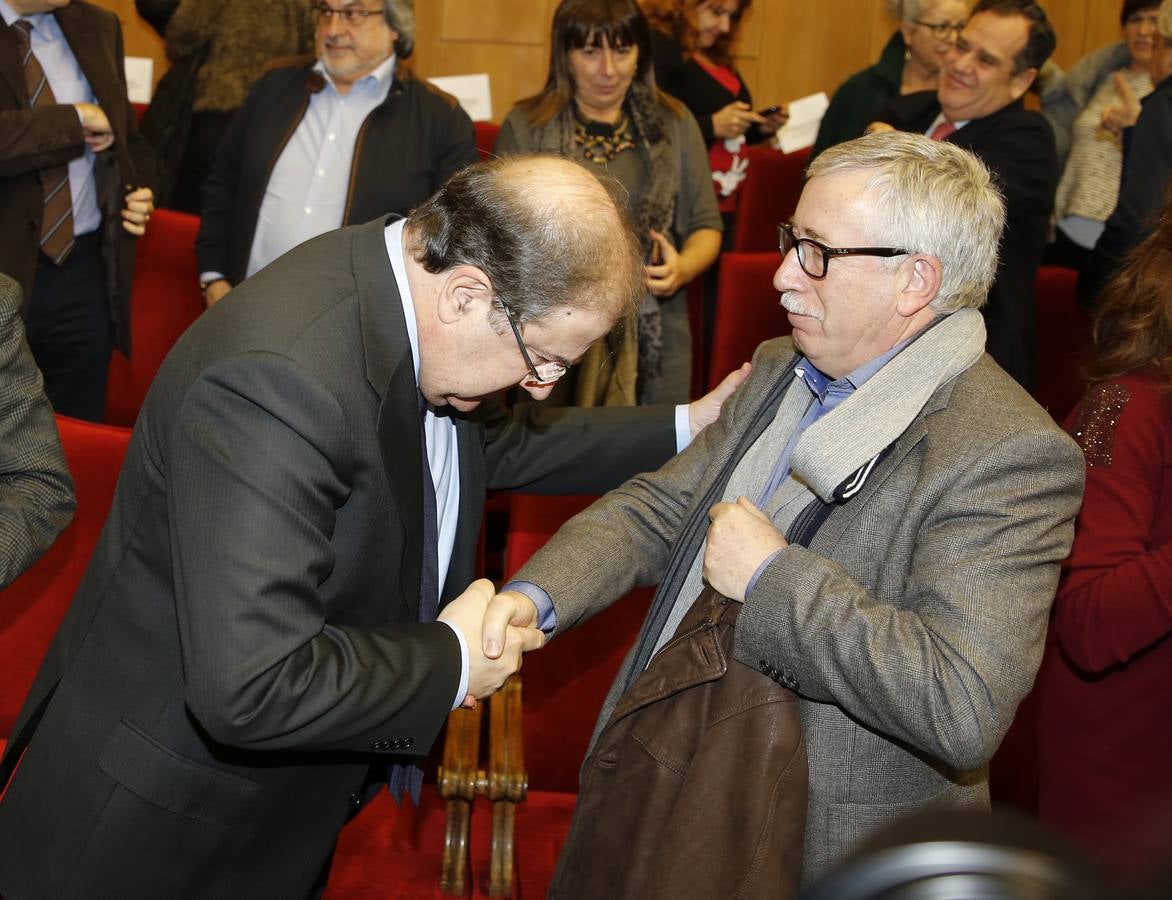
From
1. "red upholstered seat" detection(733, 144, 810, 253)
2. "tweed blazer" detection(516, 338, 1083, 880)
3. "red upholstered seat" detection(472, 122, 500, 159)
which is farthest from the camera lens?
"red upholstered seat" detection(472, 122, 500, 159)

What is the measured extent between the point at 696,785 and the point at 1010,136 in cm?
229

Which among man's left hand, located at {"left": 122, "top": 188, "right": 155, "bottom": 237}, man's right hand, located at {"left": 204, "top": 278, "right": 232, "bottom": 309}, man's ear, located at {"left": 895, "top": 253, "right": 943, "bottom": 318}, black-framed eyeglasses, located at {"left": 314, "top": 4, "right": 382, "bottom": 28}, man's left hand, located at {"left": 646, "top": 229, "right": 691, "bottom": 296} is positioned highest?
man's ear, located at {"left": 895, "top": 253, "right": 943, "bottom": 318}

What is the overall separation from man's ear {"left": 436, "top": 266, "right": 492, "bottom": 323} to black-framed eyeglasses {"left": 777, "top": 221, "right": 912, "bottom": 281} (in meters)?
0.47

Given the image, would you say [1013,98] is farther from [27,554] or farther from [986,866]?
[986,866]

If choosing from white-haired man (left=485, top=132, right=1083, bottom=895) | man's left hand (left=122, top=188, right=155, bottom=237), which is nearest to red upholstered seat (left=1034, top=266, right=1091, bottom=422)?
white-haired man (left=485, top=132, right=1083, bottom=895)

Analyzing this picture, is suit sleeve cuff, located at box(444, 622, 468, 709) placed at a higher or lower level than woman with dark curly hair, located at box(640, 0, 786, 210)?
higher

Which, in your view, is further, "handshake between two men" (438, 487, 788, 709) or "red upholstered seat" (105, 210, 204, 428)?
"red upholstered seat" (105, 210, 204, 428)

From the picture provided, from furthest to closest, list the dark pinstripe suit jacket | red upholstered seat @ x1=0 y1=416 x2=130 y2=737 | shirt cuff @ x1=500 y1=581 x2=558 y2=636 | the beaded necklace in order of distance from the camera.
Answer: the beaded necklace
red upholstered seat @ x1=0 y1=416 x2=130 y2=737
shirt cuff @ x1=500 y1=581 x2=558 y2=636
the dark pinstripe suit jacket

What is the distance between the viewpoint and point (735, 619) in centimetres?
174

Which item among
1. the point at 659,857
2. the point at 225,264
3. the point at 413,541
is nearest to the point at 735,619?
the point at 659,857

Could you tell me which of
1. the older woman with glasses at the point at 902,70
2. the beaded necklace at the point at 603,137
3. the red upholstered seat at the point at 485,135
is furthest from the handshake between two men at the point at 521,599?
the red upholstered seat at the point at 485,135

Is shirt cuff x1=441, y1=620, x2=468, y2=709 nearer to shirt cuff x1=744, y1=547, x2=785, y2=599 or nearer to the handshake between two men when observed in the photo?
the handshake between two men

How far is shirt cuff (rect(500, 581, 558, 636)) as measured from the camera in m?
1.95

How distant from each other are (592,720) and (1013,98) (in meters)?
2.05
